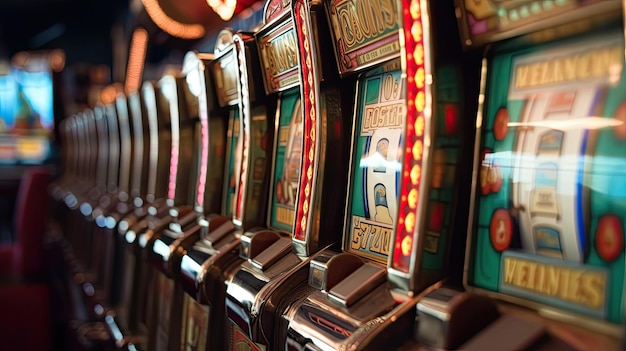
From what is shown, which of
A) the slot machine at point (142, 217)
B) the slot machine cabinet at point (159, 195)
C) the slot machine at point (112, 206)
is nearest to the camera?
the slot machine cabinet at point (159, 195)

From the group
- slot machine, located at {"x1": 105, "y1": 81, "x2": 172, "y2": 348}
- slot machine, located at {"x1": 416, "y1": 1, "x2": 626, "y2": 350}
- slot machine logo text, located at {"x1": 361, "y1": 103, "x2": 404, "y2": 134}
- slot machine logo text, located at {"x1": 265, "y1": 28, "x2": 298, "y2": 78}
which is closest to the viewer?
slot machine, located at {"x1": 416, "y1": 1, "x2": 626, "y2": 350}

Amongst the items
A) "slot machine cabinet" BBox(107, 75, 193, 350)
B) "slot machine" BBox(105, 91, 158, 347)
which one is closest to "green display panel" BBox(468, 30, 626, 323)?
"slot machine cabinet" BBox(107, 75, 193, 350)

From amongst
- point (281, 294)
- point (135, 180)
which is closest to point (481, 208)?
point (281, 294)

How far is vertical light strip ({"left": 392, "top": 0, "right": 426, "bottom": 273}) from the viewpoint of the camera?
1.23m

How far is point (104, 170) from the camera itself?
6.12 metres

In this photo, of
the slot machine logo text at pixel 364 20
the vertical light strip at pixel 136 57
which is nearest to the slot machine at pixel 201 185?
the slot machine logo text at pixel 364 20

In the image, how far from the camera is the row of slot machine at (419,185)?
1.03 meters

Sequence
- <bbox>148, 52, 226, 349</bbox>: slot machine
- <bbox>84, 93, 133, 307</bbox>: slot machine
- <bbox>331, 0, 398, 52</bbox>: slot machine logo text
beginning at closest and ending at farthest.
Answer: <bbox>331, 0, 398, 52</bbox>: slot machine logo text → <bbox>148, 52, 226, 349</bbox>: slot machine → <bbox>84, 93, 133, 307</bbox>: slot machine

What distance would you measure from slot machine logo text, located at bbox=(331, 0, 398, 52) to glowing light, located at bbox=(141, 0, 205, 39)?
9.06 ft

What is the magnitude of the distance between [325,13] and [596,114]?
2.74ft

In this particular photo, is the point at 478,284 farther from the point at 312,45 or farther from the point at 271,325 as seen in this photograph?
the point at 312,45

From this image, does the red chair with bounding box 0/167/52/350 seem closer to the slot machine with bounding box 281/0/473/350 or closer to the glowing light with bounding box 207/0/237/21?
the glowing light with bounding box 207/0/237/21

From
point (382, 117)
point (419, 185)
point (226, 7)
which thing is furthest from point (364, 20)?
point (226, 7)

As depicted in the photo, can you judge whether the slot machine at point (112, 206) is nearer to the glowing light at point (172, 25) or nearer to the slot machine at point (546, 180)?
the glowing light at point (172, 25)
